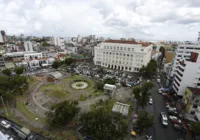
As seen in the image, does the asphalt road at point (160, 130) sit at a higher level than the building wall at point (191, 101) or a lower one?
lower

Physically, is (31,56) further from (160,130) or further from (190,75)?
(190,75)

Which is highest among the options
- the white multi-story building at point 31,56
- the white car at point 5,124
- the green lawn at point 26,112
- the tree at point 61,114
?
the white multi-story building at point 31,56

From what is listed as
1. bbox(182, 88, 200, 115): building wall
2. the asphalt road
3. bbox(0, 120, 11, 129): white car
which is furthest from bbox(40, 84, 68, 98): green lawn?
bbox(182, 88, 200, 115): building wall

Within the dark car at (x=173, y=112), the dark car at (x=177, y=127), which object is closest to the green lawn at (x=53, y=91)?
the dark car at (x=177, y=127)

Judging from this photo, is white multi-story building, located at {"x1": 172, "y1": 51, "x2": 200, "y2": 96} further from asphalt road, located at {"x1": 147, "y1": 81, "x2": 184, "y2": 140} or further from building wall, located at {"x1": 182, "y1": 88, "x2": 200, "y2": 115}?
asphalt road, located at {"x1": 147, "y1": 81, "x2": 184, "y2": 140}

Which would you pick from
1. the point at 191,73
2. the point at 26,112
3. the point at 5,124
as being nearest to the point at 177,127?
the point at 191,73

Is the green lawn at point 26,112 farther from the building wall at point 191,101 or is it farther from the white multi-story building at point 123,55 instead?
the white multi-story building at point 123,55
